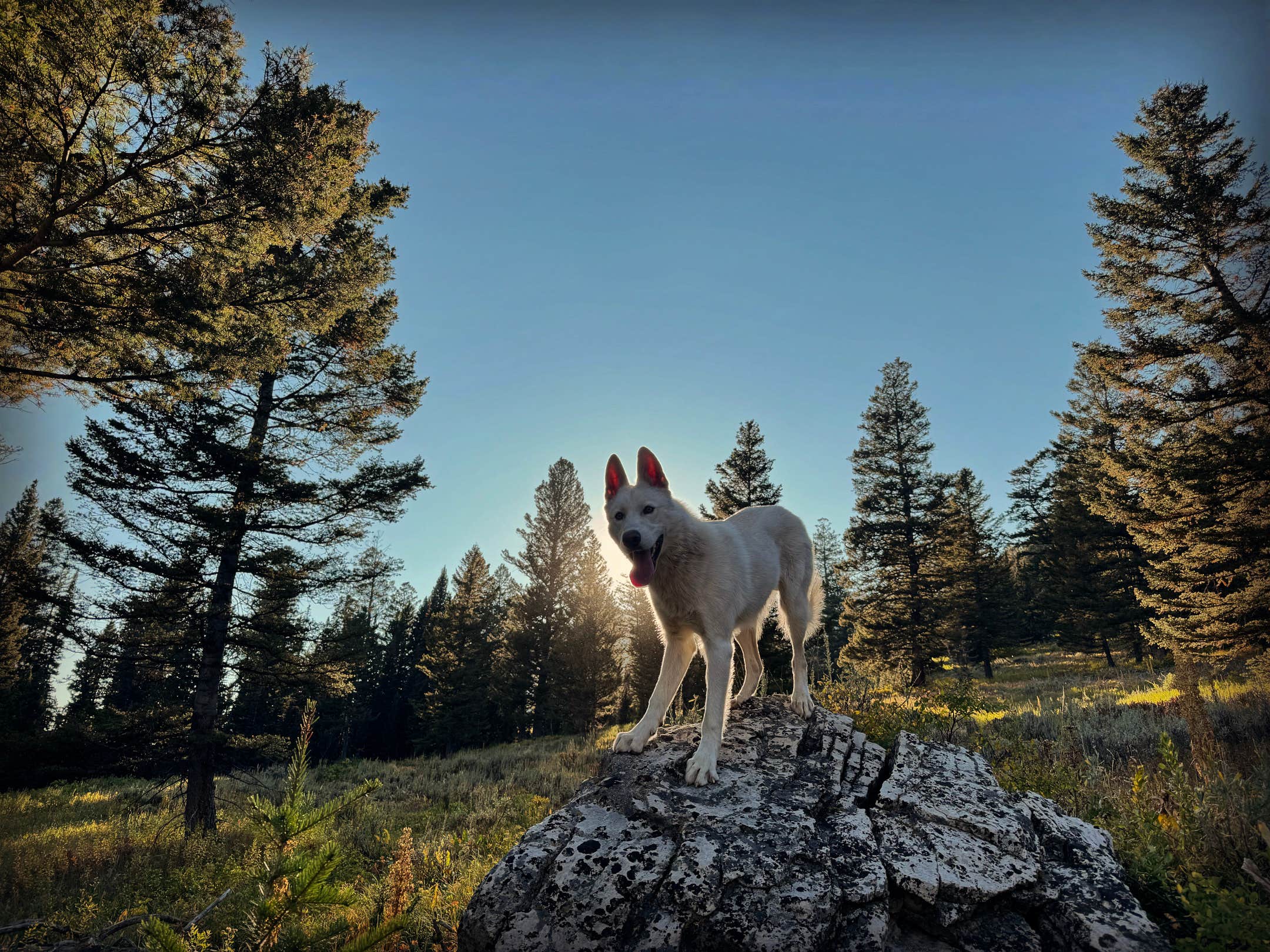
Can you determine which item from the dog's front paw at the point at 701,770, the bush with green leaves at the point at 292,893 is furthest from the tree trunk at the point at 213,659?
the dog's front paw at the point at 701,770

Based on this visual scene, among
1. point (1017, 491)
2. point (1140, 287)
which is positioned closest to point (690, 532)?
point (1140, 287)

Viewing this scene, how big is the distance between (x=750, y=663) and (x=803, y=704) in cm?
68

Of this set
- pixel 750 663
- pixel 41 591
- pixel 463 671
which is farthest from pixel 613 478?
pixel 463 671

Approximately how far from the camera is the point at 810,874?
2.40 metres

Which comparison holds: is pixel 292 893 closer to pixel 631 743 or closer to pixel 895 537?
pixel 631 743

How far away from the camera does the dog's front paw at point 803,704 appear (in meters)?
4.32

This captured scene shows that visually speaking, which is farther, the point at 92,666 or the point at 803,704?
the point at 92,666

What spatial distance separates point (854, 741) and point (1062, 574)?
34.1m

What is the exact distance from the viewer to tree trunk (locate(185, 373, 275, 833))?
9.33m

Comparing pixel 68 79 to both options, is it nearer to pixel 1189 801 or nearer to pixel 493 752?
pixel 1189 801

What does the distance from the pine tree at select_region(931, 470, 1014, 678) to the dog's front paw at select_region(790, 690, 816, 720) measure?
2356 centimetres

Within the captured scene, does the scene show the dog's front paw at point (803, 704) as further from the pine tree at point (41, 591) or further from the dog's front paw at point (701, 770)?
the pine tree at point (41, 591)

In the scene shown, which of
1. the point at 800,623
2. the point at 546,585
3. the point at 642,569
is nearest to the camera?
the point at 642,569

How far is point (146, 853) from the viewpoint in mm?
7836
